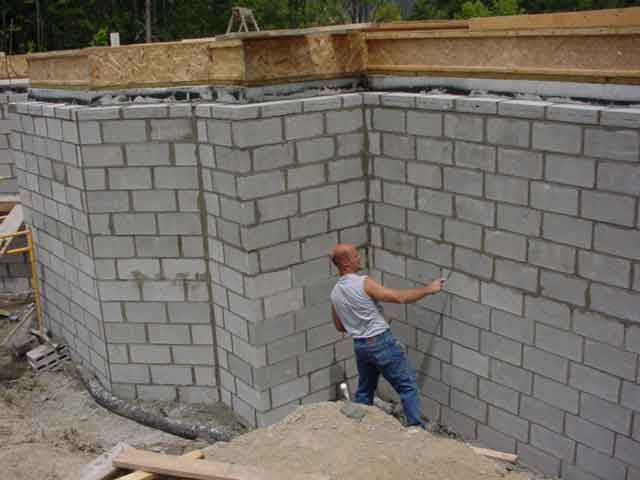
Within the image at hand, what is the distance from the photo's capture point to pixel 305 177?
248 inches

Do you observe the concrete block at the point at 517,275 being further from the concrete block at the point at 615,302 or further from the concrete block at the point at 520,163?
the concrete block at the point at 520,163

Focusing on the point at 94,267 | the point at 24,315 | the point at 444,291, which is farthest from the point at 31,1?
the point at 444,291

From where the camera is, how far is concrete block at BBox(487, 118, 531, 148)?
527cm

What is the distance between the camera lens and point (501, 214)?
5.57 meters

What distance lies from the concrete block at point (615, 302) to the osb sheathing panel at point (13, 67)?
364 inches

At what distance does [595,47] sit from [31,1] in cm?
2905

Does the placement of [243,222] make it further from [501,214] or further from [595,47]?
[595,47]

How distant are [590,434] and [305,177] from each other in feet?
10.3

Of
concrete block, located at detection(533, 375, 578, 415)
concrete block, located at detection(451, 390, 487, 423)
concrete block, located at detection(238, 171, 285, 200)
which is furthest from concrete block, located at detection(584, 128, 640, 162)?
concrete block, located at detection(238, 171, 285, 200)

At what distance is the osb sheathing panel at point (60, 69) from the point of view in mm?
6836

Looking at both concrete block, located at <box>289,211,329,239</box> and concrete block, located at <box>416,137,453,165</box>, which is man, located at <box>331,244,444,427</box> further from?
concrete block, located at <box>416,137,453,165</box>

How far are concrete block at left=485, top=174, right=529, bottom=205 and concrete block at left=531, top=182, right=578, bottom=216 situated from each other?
3.2 inches

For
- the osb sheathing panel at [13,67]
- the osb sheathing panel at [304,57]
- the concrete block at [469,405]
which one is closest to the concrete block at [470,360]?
the concrete block at [469,405]

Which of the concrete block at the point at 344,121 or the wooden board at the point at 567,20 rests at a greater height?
the wooden board at the point at 567,20
